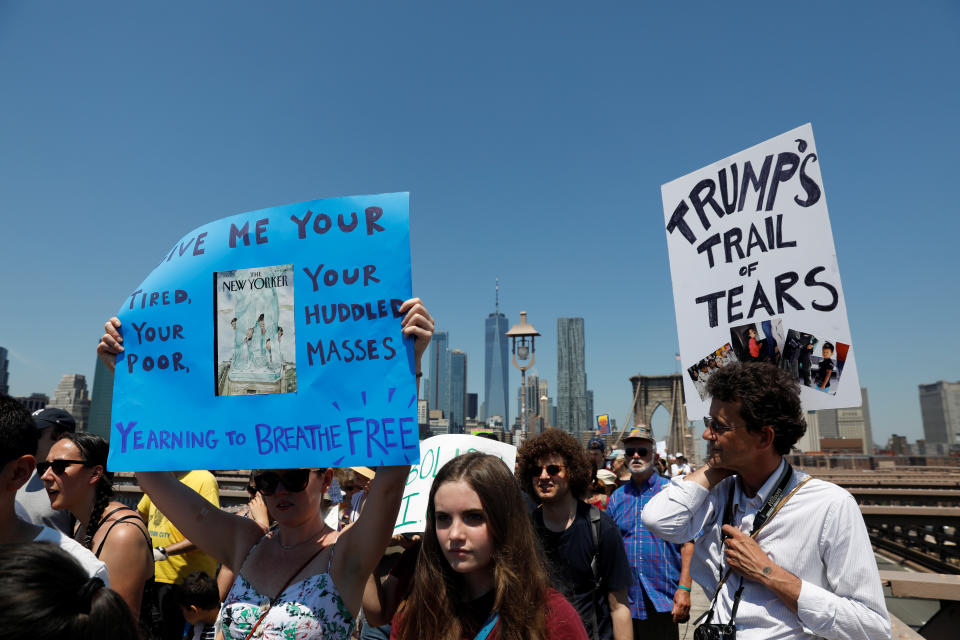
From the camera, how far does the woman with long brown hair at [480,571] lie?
1760mm

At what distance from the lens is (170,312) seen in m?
2.33

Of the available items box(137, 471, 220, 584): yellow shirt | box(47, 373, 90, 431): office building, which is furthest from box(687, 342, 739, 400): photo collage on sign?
box(47, 373, 90, 431): office building

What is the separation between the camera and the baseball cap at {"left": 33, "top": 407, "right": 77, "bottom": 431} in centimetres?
381

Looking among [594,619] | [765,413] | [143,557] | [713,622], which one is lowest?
[594,619]

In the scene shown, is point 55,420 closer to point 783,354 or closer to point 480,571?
point 480,571

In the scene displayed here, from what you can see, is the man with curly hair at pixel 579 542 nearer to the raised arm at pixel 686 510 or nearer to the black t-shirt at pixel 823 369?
the raised arm at pixel 686 510

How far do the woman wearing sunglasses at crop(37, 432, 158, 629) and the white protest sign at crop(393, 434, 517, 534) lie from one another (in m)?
1.23

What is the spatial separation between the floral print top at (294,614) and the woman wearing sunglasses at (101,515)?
2.17 ft

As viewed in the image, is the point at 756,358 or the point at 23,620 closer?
the point at 23,620

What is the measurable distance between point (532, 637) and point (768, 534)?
0.94 meters

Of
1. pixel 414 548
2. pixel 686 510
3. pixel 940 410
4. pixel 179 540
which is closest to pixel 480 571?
pixel 414 548

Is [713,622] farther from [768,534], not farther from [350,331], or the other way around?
[350,331]

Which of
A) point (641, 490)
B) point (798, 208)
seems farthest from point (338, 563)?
point (641, 490)

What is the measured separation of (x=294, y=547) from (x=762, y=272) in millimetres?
2450
